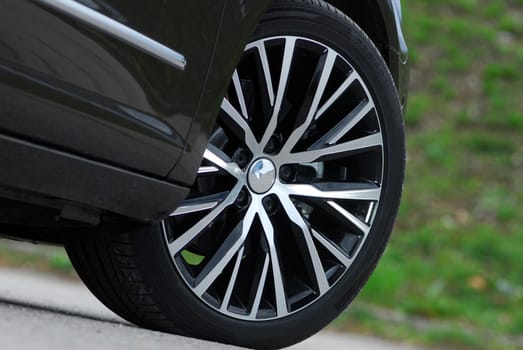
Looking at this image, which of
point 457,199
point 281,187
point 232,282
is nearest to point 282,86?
point 281,187

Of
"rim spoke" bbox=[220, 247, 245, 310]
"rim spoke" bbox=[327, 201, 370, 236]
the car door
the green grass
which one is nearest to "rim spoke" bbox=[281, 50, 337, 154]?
"rim spoke" bbox=[327, 201, 370, 236]

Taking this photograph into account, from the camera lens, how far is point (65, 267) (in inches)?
→ 270

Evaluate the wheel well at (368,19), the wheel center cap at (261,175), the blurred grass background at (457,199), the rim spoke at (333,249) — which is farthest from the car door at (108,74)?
the blurred grass background at (457,199)

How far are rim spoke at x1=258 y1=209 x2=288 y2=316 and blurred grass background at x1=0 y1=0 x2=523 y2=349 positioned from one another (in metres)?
3.40

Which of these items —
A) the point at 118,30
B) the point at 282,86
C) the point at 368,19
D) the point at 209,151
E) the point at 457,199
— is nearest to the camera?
the point at 118,30

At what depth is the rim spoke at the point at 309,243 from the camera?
2879 millimetres

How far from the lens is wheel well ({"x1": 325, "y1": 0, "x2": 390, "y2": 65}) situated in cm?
327

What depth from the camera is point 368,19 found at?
329cm

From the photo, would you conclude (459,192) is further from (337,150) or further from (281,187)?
(281,187)

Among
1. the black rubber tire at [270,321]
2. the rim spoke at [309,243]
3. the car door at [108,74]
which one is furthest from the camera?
the rim spoke at [309,243]

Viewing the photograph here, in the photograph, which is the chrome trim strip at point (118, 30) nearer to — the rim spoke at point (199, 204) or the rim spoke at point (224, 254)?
the rim spoke at point (199, 204)

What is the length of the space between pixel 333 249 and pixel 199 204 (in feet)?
1.48

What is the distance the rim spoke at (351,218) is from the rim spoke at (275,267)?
209mm

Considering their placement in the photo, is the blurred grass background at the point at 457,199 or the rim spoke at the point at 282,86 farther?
the blurred grass background at the point at 457,199
